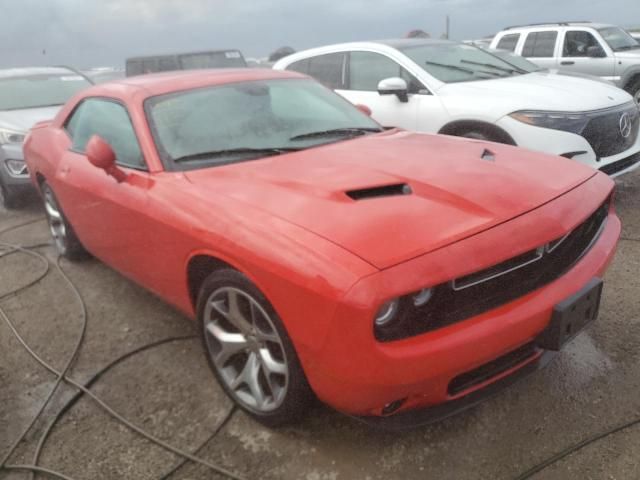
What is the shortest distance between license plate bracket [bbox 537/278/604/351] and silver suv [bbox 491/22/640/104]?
813 cm

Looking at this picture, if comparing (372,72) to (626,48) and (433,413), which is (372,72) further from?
(626,48)

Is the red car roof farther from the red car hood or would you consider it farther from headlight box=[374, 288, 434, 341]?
headlight box=[374, 288, 434, 341]

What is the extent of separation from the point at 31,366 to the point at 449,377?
2.35m

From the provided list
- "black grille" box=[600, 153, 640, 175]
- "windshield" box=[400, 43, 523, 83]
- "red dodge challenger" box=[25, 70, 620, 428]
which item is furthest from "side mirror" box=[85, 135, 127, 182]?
"black grille" box=[600, 153, 640, 175]

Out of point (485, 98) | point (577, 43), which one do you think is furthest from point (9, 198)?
point (577, 43)

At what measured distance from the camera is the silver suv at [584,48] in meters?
9.07

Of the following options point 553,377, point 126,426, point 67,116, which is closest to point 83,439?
point 126,426

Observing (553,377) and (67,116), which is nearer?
(553,377)

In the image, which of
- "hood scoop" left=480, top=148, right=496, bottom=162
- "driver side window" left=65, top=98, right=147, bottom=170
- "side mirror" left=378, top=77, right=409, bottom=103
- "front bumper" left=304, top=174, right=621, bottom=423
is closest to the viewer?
"front bumper" left=304, top=174, right=621, bottom=423

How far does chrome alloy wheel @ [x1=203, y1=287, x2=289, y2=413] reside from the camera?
89.7 inches

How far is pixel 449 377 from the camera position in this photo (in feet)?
6.38

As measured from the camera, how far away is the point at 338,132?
3.25 m

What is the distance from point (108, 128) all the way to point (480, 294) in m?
2.50

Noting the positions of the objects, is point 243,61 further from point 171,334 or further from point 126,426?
point 126,426
